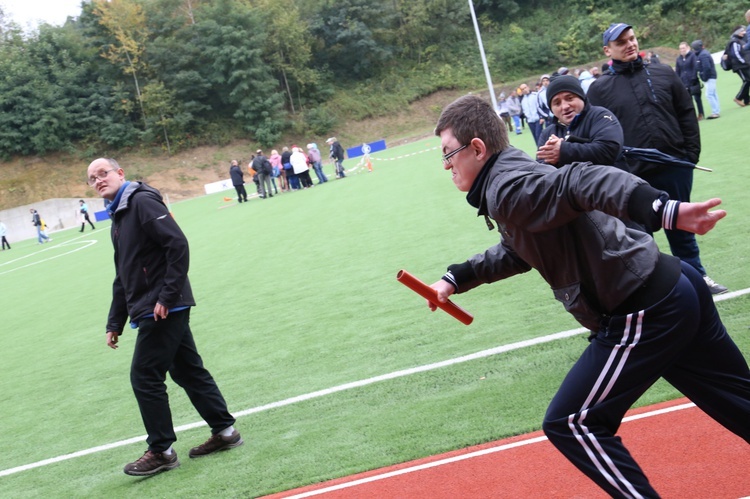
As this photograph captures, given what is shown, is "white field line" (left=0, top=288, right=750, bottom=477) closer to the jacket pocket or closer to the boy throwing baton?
the boy throwing baton

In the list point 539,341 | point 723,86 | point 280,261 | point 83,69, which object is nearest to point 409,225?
point 280,261

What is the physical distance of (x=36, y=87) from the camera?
65.3 meters

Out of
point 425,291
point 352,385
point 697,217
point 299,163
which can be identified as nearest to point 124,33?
point 299,163

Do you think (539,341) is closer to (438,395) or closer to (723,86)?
(438,395)

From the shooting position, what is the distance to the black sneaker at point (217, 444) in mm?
5879

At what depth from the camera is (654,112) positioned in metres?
6.09

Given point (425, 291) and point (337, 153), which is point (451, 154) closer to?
point (425, 291)

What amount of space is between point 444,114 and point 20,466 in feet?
17.4

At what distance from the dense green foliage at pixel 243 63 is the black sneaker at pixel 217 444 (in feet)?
210

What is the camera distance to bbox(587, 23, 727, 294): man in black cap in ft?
19.9

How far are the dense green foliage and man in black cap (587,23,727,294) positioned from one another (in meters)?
61.8

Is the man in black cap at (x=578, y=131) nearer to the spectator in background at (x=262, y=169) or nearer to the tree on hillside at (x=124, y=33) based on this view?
the spectator in background at (x=262, y=169)

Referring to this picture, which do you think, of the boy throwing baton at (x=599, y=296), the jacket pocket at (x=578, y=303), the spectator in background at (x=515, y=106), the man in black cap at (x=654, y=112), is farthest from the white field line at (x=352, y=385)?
the spectator in background at (x=515, y=106)

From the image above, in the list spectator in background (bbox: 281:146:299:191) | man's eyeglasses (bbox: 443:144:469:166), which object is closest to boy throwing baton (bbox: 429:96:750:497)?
man's eyeglasses (bbox: 443:144:469:166)
